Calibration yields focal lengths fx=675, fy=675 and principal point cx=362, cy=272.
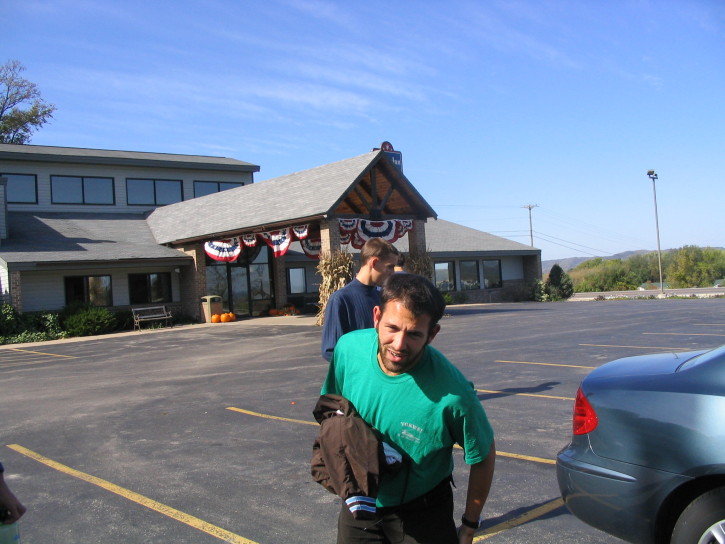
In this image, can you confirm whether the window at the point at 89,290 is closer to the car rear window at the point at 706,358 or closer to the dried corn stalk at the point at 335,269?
the dried corn stalk at the point at 335,269

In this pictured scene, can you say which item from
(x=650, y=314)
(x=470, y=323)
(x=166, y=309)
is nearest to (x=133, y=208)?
(x=166, y=309)

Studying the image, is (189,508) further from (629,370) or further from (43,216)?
(43,216)

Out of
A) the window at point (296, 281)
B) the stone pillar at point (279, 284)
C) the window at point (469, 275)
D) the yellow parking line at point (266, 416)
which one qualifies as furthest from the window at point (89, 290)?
the yellow parking line at point (266, 416)

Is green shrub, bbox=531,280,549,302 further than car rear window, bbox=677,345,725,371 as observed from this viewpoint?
Yes

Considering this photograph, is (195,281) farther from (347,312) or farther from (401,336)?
(401,336)

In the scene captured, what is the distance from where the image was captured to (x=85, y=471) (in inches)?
239

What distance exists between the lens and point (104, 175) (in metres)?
32.0

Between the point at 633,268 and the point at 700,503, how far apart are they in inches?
2452

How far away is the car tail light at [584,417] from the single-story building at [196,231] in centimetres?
1726

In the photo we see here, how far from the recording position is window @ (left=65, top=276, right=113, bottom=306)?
25609mm

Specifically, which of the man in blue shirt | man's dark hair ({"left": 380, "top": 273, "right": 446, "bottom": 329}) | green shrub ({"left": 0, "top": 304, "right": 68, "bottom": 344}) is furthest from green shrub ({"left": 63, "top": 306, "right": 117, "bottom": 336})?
man's dark hair ({"left": 380, "top": 273, "right": 446, "bottom": 329})

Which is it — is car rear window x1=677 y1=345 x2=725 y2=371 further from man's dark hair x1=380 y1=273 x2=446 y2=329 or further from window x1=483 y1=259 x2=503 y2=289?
window x1=483 y1=259 x2=503 y2=289

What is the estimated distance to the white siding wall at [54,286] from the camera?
2450 centimetres

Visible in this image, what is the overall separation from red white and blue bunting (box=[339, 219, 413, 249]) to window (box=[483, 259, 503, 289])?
1311 centimetres
